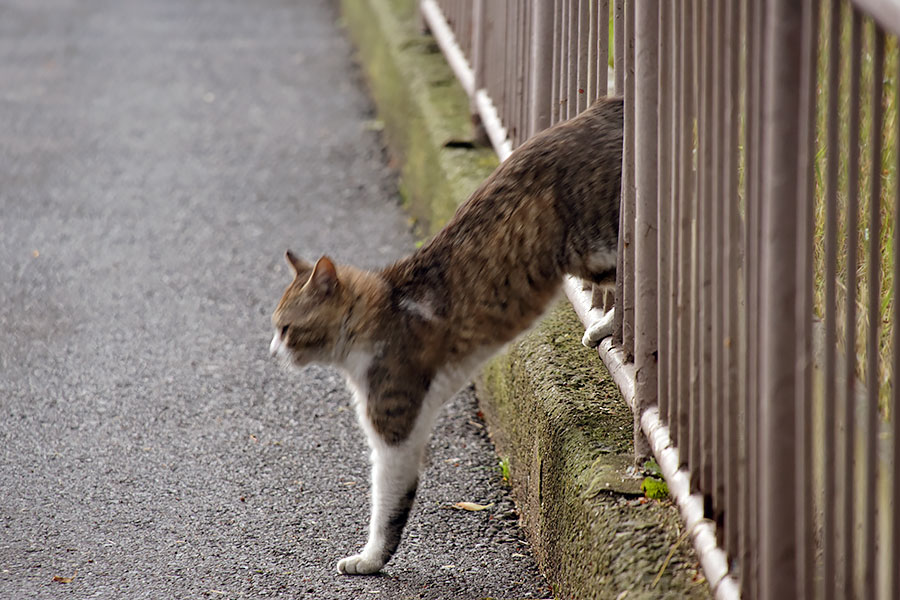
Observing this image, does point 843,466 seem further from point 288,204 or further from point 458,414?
point 288,204

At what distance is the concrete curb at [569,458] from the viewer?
2764 mm

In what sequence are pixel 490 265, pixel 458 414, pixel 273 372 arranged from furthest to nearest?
pixel 273 372
pixel 458 414
pixel 490 265

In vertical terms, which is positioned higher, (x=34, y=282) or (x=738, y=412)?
(x=738, y=412)

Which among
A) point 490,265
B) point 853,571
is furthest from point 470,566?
point 853,571

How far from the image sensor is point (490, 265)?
11.3 ft

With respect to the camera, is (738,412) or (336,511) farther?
(336,511)

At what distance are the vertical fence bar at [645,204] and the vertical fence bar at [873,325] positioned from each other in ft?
2.99

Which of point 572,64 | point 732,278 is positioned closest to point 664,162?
point 732,278

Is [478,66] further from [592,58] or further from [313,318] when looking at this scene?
[313,318]

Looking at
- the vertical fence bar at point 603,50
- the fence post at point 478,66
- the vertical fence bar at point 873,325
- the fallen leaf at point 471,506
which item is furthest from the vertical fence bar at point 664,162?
the fence post at point 478,66

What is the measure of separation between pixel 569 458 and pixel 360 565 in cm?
74

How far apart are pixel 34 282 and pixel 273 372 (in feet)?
5.38

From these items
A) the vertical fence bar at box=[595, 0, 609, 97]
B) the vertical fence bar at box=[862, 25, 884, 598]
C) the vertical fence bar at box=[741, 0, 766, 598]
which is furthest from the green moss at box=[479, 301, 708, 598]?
the vertical fence bar at box=[595, 0, 609, 97]

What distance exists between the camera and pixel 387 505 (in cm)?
355
